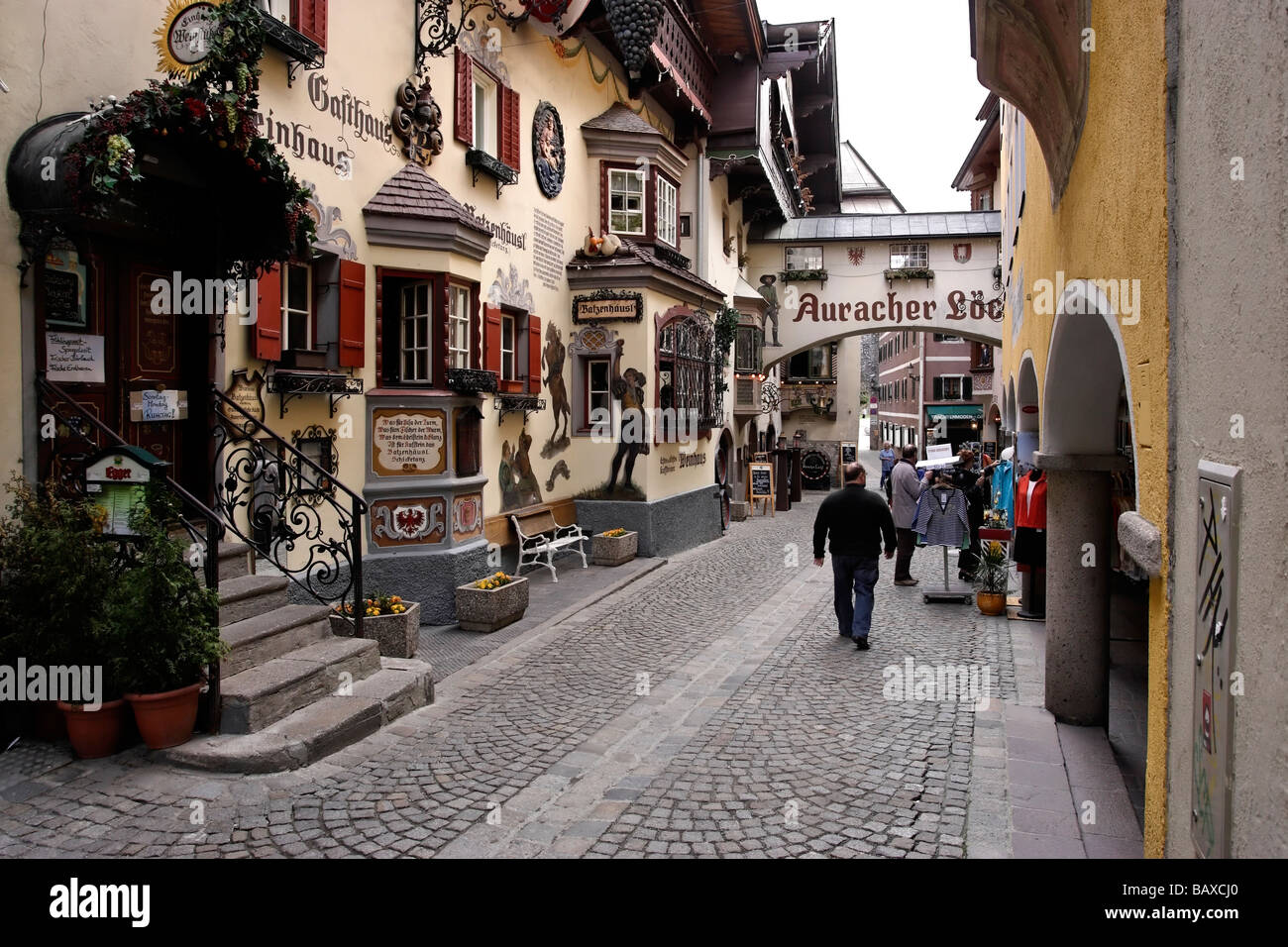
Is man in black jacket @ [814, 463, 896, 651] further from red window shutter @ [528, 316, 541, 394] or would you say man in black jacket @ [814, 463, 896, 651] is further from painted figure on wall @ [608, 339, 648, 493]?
painted figure on wall @ [608, 339, 648, 493]

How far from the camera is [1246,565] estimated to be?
219 centimetres

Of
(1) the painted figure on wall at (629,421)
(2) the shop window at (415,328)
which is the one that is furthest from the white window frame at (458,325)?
(1) the painted figure on wall at (629,421)

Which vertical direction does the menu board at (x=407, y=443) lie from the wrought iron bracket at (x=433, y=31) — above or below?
below

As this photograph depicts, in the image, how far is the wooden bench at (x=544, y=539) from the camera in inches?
507

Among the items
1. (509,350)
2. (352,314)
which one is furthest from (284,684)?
(509,350)

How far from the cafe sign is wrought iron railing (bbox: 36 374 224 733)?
248cm

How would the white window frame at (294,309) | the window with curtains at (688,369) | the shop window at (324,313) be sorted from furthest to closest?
the window with curtains at (688,369) → the shop window at (324,313) → the white window frame at (294,309)

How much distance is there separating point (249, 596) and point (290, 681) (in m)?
1.02

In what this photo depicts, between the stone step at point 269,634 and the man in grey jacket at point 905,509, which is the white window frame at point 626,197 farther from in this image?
the stone step at point 269,634

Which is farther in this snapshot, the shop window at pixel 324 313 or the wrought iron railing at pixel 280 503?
the shop window at pixel 324 313

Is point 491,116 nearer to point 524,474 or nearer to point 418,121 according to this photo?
point 418,121

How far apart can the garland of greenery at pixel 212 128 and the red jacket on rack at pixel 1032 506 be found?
6560 mm

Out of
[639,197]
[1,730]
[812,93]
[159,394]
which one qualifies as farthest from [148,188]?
[812,93]

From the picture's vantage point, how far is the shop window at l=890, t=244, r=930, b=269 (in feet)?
81.9
